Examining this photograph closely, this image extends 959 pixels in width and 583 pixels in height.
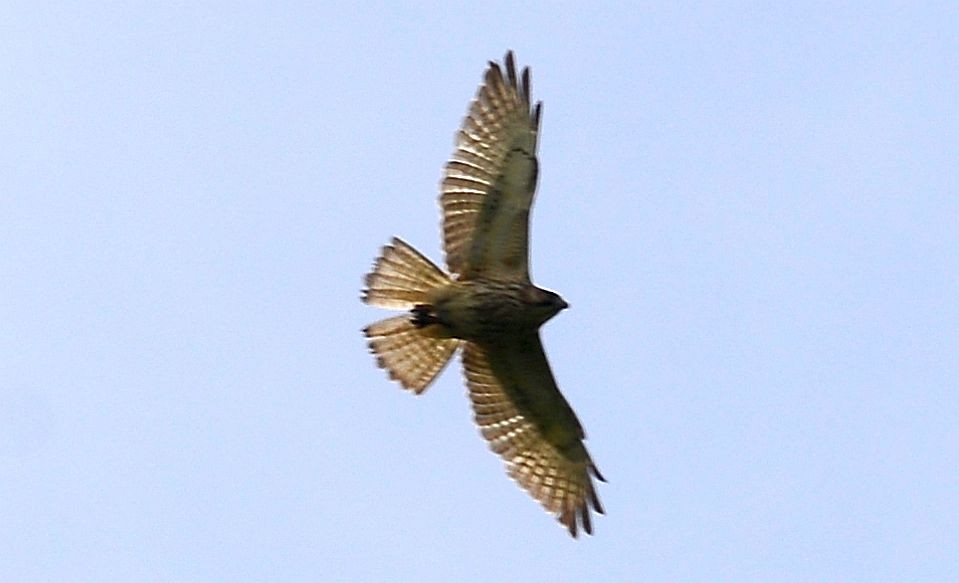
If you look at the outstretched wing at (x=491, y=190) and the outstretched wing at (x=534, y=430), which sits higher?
the outstretched wing at (x=491, y=190)

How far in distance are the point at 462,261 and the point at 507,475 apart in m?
2.23

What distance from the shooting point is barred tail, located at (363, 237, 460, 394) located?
1934 centimetres

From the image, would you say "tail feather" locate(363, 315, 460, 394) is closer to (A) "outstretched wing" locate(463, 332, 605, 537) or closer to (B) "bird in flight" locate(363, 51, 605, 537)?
(B) "bird in flight" locate(363, 51, 605, 537)

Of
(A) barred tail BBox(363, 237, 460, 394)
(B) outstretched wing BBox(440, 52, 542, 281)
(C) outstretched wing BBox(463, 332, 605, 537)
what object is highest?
(B) outstretched wing BBox(440, 52, 542, 281)

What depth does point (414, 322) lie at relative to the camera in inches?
768

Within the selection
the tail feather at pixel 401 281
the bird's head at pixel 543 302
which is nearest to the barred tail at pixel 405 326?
the tail feather at pixel 401 281

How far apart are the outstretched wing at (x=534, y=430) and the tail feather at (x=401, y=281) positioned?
942mm

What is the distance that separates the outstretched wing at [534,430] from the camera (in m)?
20.1

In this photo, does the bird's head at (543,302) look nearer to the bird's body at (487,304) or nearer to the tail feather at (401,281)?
the bird's body at (487,304)

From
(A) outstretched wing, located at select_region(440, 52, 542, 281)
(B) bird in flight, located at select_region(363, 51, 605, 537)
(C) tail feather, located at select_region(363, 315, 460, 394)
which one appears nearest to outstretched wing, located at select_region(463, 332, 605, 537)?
(B) bird in flight, located at select_region(363, 51, 605, 537)

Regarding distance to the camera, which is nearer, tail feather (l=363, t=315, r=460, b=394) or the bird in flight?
the bird in flight

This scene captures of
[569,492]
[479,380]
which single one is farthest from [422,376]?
[569,492]

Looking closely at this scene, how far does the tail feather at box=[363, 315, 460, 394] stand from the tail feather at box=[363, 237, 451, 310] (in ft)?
1.42

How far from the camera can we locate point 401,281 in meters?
19.4
